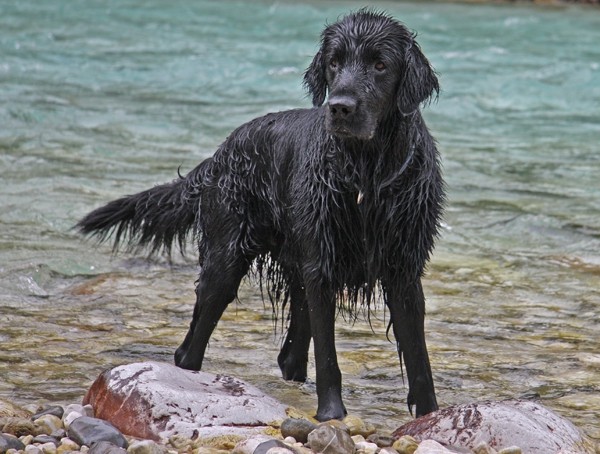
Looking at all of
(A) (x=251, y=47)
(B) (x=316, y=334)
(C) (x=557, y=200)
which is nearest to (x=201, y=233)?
(B) (x=316, y=334)

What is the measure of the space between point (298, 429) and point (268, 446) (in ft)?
0.79

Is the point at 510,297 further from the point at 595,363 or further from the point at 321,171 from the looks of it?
the point at 321,171

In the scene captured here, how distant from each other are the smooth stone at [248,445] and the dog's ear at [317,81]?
4.73 ft

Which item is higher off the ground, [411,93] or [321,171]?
[411,93]

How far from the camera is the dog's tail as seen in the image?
562cm

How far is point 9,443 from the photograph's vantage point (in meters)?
4.13

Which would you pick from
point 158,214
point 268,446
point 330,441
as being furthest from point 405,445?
point 158,214

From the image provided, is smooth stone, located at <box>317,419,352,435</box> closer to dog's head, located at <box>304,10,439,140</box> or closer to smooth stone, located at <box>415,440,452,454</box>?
smooth stone, located at <box>415,440,452,454</box>

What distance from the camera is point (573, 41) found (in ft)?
66.5

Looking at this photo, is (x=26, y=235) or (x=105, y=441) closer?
(x=105, y=441)

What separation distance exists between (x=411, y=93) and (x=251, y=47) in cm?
1486

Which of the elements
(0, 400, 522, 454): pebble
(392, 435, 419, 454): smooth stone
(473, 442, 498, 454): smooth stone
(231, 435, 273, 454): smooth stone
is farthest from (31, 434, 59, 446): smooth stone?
(473, 442, 498, 454): smooth stone

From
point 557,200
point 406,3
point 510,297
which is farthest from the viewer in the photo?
point 406,3

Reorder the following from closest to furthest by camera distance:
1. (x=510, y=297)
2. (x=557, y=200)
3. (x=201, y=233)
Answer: (x=201, y=233) → (x=510, y=297) → (x=557, y=200)
